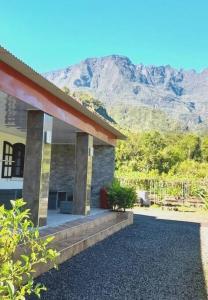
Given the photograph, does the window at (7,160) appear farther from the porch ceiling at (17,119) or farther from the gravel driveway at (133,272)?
the gravel driveway at (133,272)

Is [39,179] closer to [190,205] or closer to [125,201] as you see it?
[125,201]

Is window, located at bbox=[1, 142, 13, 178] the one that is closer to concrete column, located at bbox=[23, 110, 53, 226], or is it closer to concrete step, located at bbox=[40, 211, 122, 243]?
concrete step, located at bbox=[40, 211, 122, 243]

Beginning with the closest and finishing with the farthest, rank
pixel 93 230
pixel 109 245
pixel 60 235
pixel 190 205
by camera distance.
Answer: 1. pixel 60 235
2. pixel 109 245
3. pixel 93 230
4. pixel 190 205

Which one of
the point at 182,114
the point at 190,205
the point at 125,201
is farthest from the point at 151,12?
the point at 182,114

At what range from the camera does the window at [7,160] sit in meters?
14.1

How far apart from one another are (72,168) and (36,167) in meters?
8.03

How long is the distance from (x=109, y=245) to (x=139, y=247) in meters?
0.70

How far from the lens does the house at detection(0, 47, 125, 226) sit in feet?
25.9

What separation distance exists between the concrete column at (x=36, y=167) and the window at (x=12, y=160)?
5402 millimetres

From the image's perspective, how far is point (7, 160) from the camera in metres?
14.3

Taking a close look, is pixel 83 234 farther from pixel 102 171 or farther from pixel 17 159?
pixel 102 171

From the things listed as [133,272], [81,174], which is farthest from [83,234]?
[81,174]

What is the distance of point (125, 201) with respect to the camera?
15375mm

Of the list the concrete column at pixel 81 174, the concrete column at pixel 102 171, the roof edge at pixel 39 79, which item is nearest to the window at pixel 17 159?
the concrete column at pixel 102 171
